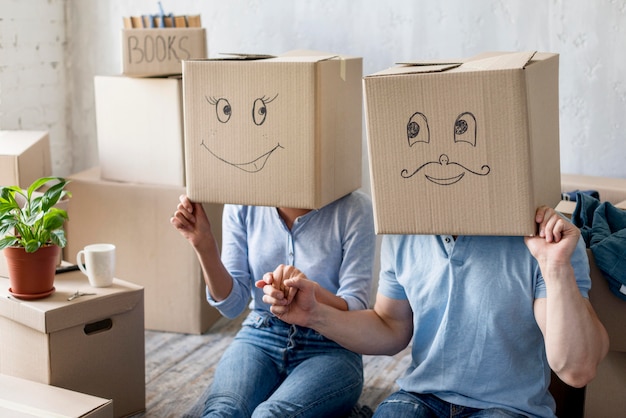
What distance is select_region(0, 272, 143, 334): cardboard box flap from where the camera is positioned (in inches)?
68.4

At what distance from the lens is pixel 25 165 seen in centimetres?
220

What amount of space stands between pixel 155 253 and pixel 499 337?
4.49ft

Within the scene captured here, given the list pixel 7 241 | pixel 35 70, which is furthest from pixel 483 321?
pixel 35 70

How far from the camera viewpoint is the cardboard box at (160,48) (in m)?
2.35

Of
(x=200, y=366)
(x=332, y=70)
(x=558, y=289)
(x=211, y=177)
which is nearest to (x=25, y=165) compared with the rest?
(x=200, y=366)

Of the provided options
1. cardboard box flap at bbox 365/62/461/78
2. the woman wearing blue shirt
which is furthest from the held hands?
cardboard box flap at bbox 365/62/461/78

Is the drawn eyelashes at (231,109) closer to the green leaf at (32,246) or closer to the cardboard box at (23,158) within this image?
the green leaf at (32,246)

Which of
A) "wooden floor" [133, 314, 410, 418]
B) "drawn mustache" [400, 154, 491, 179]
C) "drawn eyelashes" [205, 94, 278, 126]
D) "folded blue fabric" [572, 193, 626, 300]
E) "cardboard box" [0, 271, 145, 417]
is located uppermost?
"drawn eyelashes" [205, 94, 278, 126]

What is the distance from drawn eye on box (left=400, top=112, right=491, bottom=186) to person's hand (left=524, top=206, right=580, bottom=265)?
0.12m

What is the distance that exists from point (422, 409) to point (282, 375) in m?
0.41

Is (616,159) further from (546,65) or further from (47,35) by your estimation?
(47,35)

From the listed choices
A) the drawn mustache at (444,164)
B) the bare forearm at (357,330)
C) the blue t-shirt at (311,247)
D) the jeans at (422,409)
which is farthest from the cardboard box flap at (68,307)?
the drawn mustache at (444,164)

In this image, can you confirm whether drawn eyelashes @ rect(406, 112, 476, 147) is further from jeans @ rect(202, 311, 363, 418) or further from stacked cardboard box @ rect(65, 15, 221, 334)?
stacked cardboard box @ rect(65, 15, 221, 334)

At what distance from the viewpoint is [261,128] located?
Answer: 4.69 ft
